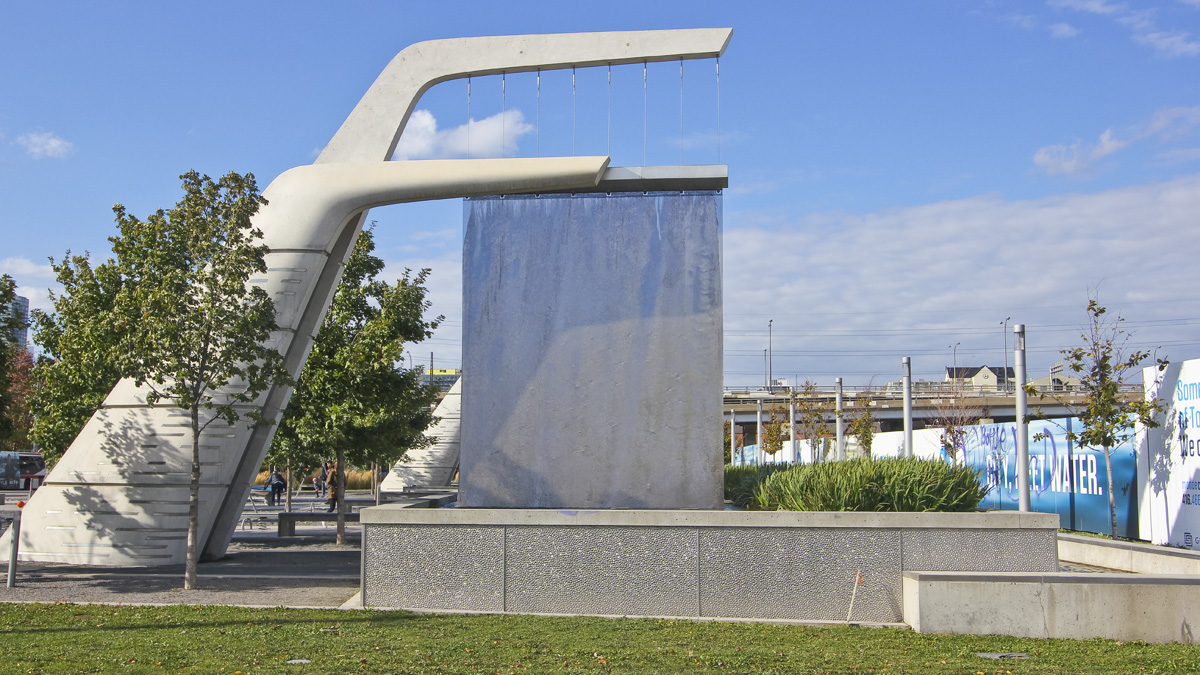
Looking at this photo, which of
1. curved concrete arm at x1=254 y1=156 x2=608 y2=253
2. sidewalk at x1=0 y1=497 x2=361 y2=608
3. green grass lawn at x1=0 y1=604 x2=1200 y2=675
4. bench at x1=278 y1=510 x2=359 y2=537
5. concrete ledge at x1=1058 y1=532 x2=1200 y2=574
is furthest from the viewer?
bench at x1=278 y1=510 x2=359 y2=537

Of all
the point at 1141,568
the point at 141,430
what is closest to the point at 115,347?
the point at 141,430

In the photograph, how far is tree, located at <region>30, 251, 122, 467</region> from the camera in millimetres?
14185

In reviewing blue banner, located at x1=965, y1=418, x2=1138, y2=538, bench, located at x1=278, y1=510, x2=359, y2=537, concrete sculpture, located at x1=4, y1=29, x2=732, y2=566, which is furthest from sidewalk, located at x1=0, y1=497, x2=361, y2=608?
blue banner, located at x1=965, y1=418, x2=1138, y2=538

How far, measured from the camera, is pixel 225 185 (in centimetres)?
1377

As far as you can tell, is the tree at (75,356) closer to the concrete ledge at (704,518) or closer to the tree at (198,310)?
the tree at (198,310)

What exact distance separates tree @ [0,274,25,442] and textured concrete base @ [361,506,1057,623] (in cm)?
770

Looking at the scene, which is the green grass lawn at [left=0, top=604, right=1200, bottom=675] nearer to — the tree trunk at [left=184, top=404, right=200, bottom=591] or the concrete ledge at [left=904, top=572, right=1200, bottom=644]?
the concrete ledge at [left=904, top=572, right=1200, bottom=644]

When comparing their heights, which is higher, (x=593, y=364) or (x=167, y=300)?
(x=167, y=300)

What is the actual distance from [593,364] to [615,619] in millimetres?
3475

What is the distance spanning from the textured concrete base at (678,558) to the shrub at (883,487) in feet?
2.58

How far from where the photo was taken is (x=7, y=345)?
15.8 metres

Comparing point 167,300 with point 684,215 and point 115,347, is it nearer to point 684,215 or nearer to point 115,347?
point 115,347

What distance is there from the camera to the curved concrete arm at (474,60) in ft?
44.4

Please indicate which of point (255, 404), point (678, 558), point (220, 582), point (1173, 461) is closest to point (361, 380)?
point (255, 404)
